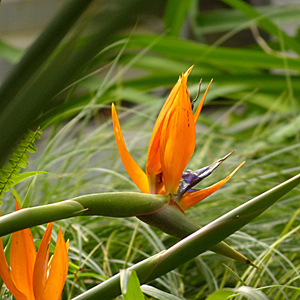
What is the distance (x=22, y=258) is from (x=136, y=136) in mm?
547

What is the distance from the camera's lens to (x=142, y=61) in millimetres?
993

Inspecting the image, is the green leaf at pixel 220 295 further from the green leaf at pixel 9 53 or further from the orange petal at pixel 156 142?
the green leaf at pixel 9 53

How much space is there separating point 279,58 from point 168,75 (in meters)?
0.21

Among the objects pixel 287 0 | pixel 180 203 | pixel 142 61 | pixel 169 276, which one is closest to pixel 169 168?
pixel 180 203

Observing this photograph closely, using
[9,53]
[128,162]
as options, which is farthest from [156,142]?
[9,53]

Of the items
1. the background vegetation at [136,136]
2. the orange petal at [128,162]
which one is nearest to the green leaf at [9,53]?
the background vegetation at [136,136]

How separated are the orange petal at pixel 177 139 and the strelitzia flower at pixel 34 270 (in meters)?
0.05

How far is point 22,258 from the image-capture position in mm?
179

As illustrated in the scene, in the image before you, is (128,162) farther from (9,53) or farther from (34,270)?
(9,53)

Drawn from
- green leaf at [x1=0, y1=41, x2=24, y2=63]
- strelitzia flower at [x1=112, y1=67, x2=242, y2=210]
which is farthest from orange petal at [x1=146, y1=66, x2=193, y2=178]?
green leaf at [x1=0, y1=41, x2=24, y2=63]

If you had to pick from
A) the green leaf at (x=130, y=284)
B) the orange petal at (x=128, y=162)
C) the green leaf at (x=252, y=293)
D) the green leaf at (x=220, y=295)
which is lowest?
the green leaf at (x=220, y=295)

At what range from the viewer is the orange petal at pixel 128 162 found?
18cm

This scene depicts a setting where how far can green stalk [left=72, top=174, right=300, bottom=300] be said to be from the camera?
0.47ft

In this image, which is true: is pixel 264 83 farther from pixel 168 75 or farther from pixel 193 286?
pixel 193 286
